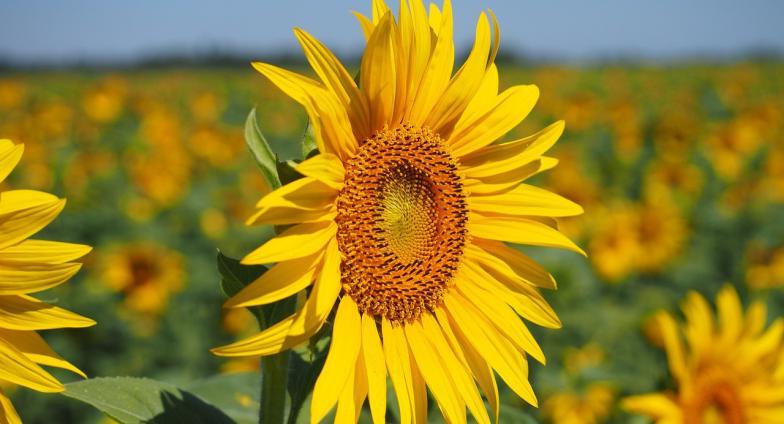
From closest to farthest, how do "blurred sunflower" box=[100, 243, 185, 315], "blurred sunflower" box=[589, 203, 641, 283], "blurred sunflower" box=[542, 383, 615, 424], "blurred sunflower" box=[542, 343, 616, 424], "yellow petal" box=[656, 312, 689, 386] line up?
"yellow petal" box=[656, 312, 689, 386]
"blurred sunflower" box=[542, 343, 616, 424]
"blurred sunflower" box=[542, 383, 615, 424]
"blurred sunflower" box=[100, 243, 185, 315]
"blurred sunflower" box=[589, 203, 641, 283]

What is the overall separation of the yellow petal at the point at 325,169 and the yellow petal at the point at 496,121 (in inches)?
13.8

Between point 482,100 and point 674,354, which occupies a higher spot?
point 482,100

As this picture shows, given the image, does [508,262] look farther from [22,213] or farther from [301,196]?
[22,213]

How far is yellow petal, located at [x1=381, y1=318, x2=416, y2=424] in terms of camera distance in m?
1.55

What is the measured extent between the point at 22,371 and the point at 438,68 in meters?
1.00

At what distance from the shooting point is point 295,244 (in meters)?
1.39

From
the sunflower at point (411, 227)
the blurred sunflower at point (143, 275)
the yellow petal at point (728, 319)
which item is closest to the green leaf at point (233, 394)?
the sunflower at point (411, 227)

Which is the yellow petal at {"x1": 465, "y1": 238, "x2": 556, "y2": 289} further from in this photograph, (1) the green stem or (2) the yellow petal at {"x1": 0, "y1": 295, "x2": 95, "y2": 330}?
(2) the yellow petal at {"x1": 0, "y1": 295, "x2": 95, "y2": 330}

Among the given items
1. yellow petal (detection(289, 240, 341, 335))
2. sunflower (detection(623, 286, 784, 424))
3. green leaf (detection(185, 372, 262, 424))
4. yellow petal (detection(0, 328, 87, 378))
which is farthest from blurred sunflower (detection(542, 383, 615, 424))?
yellow petal (detection(0, 328, 87, 378))

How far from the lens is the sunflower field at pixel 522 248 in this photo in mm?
2918

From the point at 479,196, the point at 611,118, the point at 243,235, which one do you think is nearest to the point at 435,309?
the point at 479,196

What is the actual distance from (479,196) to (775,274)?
596 centimetres

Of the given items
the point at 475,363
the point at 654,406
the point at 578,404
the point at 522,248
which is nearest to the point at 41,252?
the point at 475,363

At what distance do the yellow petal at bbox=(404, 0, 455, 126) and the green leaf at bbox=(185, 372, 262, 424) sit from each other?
888mm
